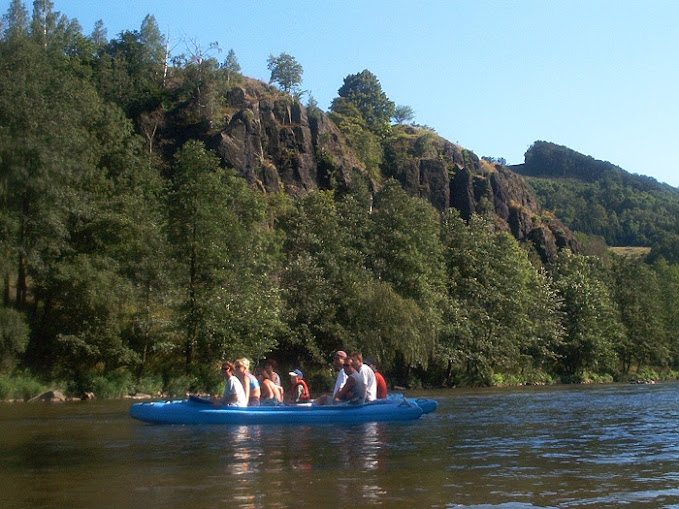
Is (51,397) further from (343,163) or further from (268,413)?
(343,163)

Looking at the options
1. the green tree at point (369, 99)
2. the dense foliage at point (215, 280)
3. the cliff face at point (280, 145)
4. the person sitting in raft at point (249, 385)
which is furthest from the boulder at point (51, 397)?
the green tree at point (369, 99)

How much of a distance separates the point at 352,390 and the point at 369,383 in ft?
1.51

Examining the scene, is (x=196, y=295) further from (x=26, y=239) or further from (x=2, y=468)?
(x=2, y=468)

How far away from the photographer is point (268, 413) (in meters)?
17.7

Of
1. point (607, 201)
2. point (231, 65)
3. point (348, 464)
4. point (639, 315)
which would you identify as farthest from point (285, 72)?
point (607, 201)

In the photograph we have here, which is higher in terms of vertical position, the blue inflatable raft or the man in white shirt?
the man in white shirt

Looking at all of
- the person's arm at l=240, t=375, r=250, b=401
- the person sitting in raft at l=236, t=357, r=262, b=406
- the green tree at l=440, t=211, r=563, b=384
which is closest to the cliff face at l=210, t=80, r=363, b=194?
the green tree at l=440, t=211, r=563, b=384

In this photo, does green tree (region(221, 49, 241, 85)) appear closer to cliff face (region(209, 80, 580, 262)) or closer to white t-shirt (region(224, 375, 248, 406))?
cliff face (region(209, 80, 580, 262))

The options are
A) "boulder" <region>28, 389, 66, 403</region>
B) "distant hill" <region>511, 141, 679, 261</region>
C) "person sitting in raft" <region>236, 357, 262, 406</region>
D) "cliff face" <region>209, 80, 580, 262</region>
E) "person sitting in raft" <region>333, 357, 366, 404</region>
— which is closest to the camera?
"person sitting in raft" <region>236, 357, 262, 406</region>

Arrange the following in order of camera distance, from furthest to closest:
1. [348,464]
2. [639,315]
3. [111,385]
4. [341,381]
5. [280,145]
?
[280,145]
[639,315]
[111,385]
[341,381]
[348,464]

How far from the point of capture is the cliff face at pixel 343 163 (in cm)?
6372

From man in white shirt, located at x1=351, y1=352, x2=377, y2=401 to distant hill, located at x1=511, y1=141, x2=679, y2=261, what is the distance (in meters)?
127

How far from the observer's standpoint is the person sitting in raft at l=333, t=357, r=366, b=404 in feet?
60.2

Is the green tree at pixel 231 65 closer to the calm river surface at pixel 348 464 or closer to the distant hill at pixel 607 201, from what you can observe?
the calm river surface at pixel 348 464
